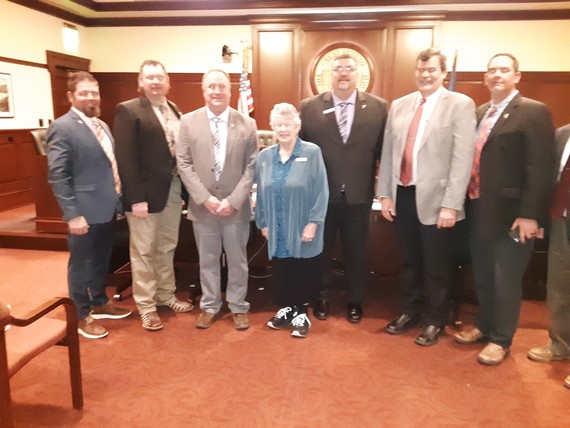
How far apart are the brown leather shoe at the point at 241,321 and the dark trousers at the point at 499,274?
143 cm

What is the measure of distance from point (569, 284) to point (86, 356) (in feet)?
8.68

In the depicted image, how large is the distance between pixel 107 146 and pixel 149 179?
307 millimetres

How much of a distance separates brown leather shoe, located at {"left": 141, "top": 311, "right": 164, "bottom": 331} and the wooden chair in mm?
825

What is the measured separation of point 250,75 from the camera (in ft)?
25.1

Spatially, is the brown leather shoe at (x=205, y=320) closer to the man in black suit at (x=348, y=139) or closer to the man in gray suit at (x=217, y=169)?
the man in gray suit at (x=217, y=169)

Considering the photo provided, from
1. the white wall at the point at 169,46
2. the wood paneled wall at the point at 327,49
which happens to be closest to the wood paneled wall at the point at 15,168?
the white wall at the point at 169,46

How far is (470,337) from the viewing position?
280 centimetres

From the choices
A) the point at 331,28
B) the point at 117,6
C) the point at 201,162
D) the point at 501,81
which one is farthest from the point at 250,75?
the point at 501,81

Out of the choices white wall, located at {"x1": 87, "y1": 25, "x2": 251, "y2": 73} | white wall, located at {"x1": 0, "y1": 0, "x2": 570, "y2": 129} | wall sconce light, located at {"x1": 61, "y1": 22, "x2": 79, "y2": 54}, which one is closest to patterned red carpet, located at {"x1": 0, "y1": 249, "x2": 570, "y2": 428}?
white wall, located at {"x1": 0, "y1": 0, "x2": 570, "y2": 129}

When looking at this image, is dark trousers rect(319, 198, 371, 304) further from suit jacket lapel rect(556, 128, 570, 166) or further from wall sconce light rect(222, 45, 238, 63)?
wall sconce light rect(222, 45, 238, 63)

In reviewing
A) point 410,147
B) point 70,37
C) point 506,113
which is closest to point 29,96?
point 70,37

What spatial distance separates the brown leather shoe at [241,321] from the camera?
2988 millimetres

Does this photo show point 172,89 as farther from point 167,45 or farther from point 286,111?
point 286,111

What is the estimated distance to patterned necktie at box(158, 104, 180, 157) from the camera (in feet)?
9.73
